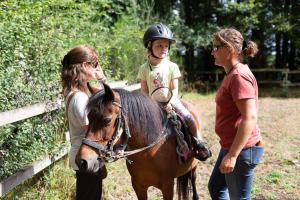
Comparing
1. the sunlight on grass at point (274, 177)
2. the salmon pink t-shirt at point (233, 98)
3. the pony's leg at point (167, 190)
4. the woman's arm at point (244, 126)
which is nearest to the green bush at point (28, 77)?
the pony's leg at point (167, 190)

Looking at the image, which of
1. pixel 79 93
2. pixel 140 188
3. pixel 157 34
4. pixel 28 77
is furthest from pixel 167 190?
pixel 28 77

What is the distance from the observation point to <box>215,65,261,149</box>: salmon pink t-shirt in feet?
8.09

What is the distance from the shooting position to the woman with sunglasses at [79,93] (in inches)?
112

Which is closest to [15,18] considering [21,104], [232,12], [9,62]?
[9,62]

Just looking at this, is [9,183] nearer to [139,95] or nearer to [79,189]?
[79,189]

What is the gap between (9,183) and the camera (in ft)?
10.7

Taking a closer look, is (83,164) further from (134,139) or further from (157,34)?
(157,34)

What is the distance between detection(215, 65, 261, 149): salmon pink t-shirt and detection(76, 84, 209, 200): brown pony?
2.16 feet

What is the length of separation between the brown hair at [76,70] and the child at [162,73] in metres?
0.96

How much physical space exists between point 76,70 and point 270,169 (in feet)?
14.1

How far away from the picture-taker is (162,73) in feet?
12.5

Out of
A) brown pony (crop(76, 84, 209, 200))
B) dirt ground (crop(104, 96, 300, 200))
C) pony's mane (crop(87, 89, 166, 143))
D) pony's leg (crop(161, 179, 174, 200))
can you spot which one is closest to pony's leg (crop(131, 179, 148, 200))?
brown pony (crop(76, 84, 209, 200))

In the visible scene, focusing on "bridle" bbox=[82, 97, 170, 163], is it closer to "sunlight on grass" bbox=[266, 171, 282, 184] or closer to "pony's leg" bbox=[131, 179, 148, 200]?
"pony's leg" bbox=[131, 179, 148, 200]

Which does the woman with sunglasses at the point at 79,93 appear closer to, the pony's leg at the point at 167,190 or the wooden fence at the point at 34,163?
the wooden fence at the point at 34,163
